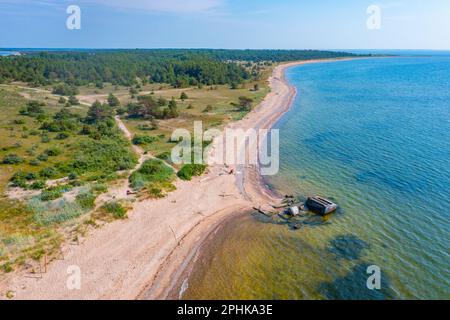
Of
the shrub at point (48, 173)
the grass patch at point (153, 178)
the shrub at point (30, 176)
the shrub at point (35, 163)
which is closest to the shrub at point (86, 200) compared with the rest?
the grass patch at point (153, 178)

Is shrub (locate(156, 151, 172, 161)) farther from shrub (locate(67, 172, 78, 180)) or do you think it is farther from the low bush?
the low bush

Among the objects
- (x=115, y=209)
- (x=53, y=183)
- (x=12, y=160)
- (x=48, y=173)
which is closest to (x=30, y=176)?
(x=48, y=173)

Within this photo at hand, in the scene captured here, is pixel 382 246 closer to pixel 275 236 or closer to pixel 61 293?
pixel 275 236

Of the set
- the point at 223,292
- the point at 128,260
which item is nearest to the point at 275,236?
the point at 223,292

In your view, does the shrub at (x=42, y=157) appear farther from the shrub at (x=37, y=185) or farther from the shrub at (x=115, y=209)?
the shrub at (x=115, y=209)

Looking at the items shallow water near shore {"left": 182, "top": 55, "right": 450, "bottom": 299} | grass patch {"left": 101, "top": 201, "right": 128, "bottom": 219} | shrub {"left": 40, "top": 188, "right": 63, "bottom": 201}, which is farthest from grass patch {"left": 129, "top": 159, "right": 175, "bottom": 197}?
shallow water near shore {"left": 182, "top": 55, "right": 450, "bottom": 299}

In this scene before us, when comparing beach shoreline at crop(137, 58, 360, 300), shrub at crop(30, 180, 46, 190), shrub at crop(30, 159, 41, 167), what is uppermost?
shrub at crop(30, 159, 41, 167)
